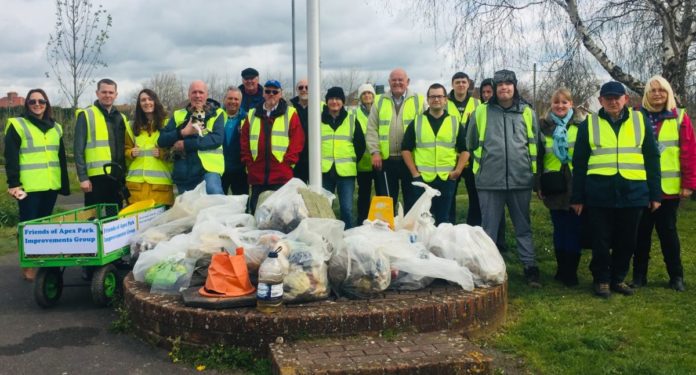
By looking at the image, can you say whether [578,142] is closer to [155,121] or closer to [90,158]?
[155,121]

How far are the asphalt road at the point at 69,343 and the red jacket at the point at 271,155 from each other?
6.85ft

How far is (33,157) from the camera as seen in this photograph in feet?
22.0

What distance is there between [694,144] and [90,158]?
19.8 feet

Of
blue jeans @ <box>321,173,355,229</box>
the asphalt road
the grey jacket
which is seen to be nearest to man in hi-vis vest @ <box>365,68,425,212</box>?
blue jeans @ <box>321,173,355,229</box>

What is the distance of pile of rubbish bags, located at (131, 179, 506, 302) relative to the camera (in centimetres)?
470

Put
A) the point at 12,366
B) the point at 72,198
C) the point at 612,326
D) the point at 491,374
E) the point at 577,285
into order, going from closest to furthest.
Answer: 1. the point at 491,374
2. the point at 12,366
3. the point at 612,326
4. the point at 577,285
5. the point at 72,198

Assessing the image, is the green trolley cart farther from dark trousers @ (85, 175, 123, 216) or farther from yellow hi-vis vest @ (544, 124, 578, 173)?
yellow hi-vis vest @ (544, 124, 578, 173)

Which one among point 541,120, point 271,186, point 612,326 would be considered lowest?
point 612,326

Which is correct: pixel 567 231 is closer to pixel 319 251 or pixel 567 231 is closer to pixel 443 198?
pixel 443 198

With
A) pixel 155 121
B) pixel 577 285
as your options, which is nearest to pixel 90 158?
pixel 155 121

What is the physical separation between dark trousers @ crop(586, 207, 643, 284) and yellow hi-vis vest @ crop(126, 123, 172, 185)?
434 cm

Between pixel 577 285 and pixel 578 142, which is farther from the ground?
pixel 578 142

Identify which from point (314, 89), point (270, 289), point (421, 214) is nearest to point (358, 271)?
point (270, 289)

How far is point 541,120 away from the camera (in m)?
6.46
